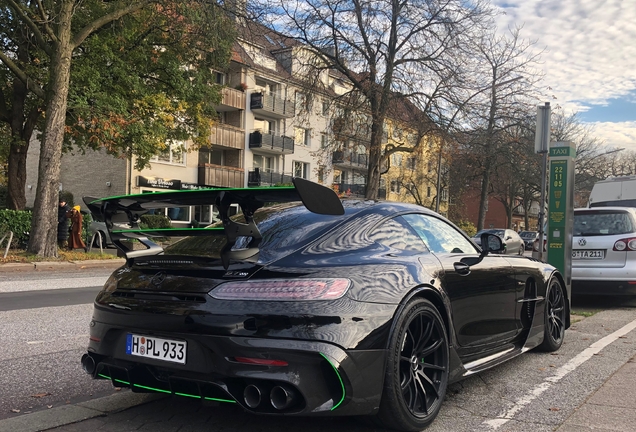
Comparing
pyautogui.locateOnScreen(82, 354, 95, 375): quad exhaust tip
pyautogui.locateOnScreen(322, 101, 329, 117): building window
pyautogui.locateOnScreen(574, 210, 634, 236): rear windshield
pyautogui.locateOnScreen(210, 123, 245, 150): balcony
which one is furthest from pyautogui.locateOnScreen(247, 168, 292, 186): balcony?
pyautogui.locateOnScreen(82, 354, 95, 375): quad exhaust tip

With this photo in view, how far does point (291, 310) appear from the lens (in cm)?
273

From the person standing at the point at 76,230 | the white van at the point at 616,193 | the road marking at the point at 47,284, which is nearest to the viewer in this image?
the road marking at the point at 47,284

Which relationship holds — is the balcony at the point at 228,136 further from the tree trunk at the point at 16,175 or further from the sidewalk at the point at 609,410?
the sidewalk at the point at 609,410

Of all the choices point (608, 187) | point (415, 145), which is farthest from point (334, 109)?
point (608, 187)

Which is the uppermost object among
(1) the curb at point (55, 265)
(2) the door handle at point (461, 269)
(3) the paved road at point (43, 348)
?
(2) the door handle at point (461, 269)

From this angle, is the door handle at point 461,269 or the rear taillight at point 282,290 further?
the door handle at point 461,269

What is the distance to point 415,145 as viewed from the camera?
24719 millimetres

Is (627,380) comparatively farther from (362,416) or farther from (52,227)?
(52,227)

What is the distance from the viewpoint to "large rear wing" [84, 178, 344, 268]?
291cm

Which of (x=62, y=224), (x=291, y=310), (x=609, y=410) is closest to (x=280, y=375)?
(x=291, y=310)

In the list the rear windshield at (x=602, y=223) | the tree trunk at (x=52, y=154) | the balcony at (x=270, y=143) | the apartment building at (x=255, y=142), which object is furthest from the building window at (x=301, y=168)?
the rear windshield at (x=602, y=223)

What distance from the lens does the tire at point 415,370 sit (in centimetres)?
297

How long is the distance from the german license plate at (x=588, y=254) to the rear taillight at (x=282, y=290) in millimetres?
7383

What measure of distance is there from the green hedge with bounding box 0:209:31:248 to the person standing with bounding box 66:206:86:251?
136cm
